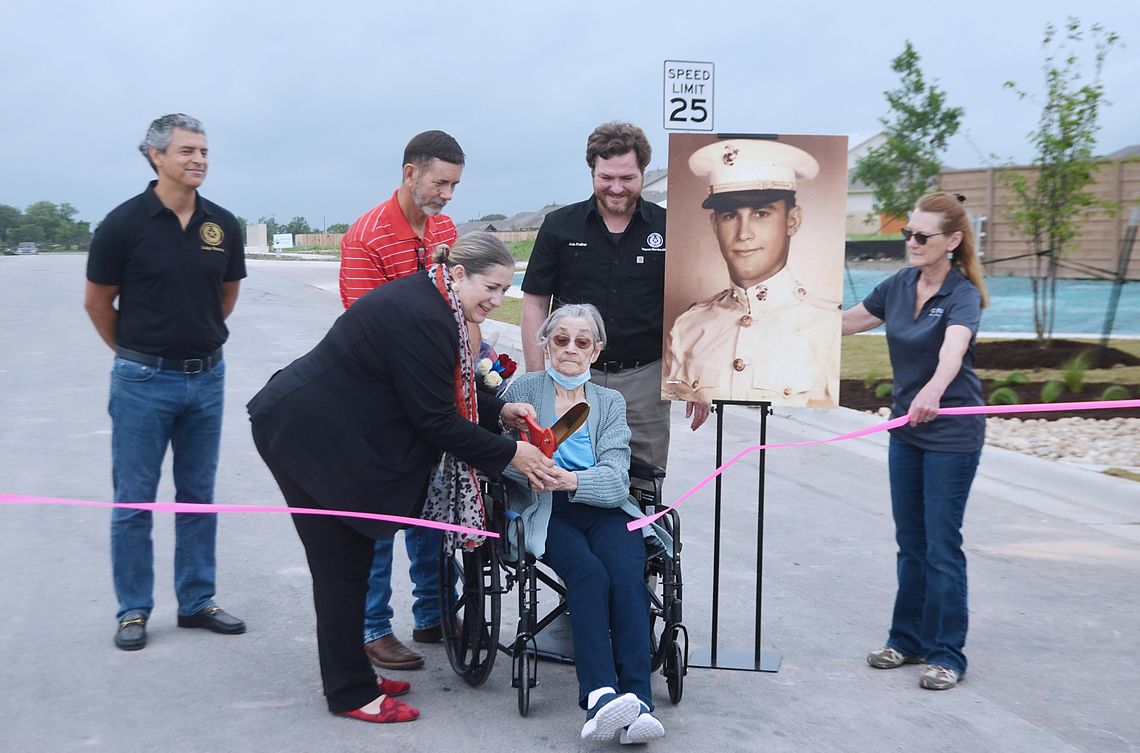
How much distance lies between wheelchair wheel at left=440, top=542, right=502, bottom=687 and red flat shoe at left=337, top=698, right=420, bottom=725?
0.35 m

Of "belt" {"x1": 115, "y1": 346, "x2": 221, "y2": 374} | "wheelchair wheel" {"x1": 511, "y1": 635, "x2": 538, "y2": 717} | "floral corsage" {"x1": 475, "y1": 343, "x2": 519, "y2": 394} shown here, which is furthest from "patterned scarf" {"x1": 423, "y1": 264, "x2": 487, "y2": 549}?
"belt" {"x1": 115, "y1": 346, "x2": 221, "y2": 374}

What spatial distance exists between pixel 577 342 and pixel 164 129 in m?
1.97

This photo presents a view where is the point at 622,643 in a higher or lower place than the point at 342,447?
lower

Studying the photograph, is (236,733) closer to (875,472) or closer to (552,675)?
(552,675)

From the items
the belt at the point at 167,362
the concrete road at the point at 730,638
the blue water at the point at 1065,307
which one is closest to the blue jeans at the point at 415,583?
the concrete road at the point at 730,638

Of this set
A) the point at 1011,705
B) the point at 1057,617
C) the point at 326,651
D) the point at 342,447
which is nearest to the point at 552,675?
the point at 326,651

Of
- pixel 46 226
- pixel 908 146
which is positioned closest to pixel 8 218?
pixel 46 226

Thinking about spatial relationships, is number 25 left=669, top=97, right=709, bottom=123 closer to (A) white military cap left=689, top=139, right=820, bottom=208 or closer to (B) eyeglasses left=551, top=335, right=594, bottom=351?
(A) white military cap left=689, top=139, right=820, bottom=208

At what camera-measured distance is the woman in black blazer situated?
3.92m

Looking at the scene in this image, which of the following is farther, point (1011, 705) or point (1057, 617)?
point (1057, 617)

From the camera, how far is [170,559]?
6.14 meters

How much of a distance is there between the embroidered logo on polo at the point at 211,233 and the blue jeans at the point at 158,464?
1.88ft

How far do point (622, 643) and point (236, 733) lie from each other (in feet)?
4.57

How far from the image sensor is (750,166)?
15.0 ft
